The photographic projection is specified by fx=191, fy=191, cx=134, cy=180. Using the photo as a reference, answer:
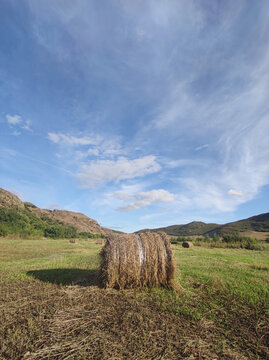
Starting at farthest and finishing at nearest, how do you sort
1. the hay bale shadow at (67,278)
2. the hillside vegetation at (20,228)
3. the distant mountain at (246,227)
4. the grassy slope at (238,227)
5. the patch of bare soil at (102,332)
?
the grassy slope at (238,227) < the distant mountain at (246,227) < the hillside vegetation at (20,228) < the hay bale shadow at (67,278) < the patch of bare soil at (102,332)

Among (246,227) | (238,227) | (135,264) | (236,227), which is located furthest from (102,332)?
(236,227)

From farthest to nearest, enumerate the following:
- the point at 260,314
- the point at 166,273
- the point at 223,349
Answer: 1. the point at 166,273
2. the point at 260,314
3. the point at 223,349

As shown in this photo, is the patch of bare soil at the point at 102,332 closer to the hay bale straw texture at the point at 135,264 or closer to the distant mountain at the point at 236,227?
the hay bale straw texture at the point at 135,264

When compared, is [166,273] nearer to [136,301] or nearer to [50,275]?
[136,301]

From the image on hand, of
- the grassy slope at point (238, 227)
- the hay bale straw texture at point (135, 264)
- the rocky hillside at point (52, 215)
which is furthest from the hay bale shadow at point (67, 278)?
the grassy slope at point (238, 227)

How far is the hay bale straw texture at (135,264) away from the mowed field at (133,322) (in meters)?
0.31

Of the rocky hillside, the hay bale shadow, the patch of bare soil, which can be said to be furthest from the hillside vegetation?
the patch of bare soil

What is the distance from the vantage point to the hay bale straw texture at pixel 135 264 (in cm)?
572

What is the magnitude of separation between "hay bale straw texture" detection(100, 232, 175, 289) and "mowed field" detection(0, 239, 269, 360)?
31 centimetres

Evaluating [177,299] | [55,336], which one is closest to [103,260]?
[177,299]

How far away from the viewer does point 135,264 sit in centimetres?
579

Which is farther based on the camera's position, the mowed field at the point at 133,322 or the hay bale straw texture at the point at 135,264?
the hay bale straw texture at the point at 135,264

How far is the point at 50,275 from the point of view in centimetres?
737

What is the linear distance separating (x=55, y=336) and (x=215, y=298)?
401 centimetres
